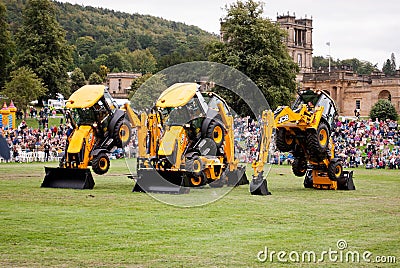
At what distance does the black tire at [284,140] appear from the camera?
1076 inches

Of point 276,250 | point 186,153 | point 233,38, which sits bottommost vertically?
point 276,250

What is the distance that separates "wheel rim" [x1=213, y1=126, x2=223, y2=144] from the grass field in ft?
6.33

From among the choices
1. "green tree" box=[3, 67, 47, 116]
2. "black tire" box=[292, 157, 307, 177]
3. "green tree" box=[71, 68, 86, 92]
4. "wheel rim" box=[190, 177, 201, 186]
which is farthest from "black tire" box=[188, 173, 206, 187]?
"green tree" box=[71, 68, 86, 92]

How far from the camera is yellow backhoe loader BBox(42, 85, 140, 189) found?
27.8 meters

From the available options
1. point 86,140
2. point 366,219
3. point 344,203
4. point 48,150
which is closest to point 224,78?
point 86,140

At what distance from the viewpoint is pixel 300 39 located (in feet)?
454

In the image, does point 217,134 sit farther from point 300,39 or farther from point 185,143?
point 300,39

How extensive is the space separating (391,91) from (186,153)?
246 feet

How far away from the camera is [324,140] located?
89.4 ft

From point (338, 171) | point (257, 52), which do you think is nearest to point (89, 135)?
point (338, 171)

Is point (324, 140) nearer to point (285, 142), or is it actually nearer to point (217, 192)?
point (285, 142)

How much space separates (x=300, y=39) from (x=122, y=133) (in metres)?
113

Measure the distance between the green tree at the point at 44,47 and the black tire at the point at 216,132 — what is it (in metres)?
62.7

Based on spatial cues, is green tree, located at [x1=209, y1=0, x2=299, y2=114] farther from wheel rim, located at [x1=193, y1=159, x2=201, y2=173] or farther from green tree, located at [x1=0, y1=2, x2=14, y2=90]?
wheel rim, located at [x1=193, y1=159, x2=201, y2=173]
